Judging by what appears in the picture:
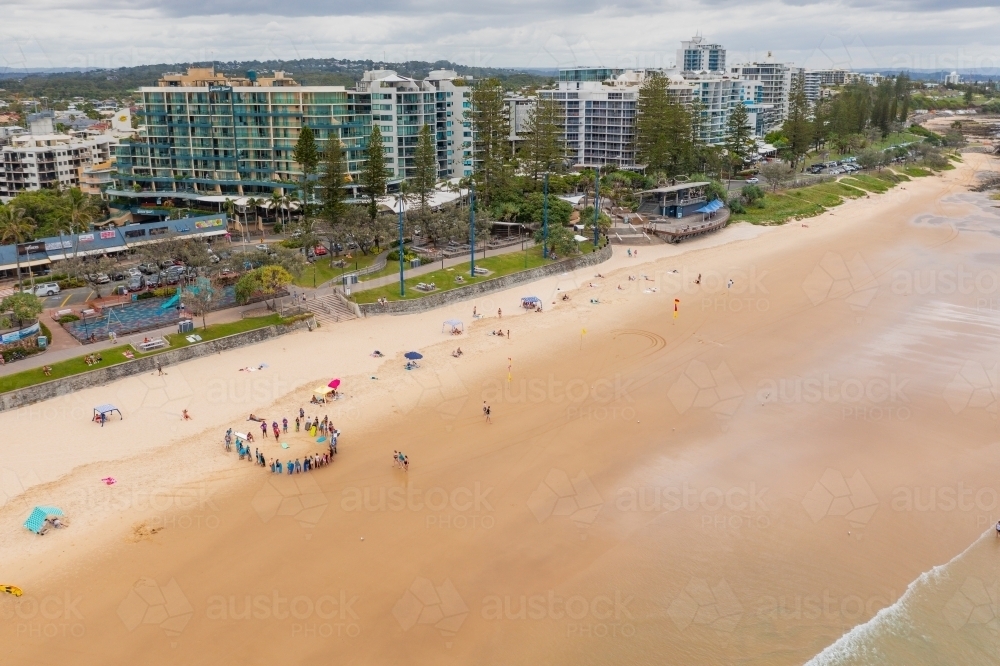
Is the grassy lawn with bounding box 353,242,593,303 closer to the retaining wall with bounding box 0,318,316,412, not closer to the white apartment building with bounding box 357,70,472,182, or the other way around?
the retaining wall with bounding box 0,318,316,412

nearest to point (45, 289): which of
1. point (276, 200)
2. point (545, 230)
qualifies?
point (276, 200)

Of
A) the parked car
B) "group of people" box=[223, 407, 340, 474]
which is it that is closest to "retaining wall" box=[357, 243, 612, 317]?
"group of people" box=[223, 407, 340, 474]

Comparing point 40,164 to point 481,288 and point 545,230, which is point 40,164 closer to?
point 545,230

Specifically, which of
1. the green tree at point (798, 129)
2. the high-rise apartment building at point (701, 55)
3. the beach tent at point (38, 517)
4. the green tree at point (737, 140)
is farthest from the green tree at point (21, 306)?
the high-rise apartment building at point (701, 55)

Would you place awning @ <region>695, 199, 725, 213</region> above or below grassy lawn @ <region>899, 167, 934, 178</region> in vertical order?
below

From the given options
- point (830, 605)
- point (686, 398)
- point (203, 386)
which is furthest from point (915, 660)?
point (203, 386)

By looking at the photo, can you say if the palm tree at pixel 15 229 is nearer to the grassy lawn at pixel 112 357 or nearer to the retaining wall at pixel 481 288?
the grassy lawn at pixel 112 357
